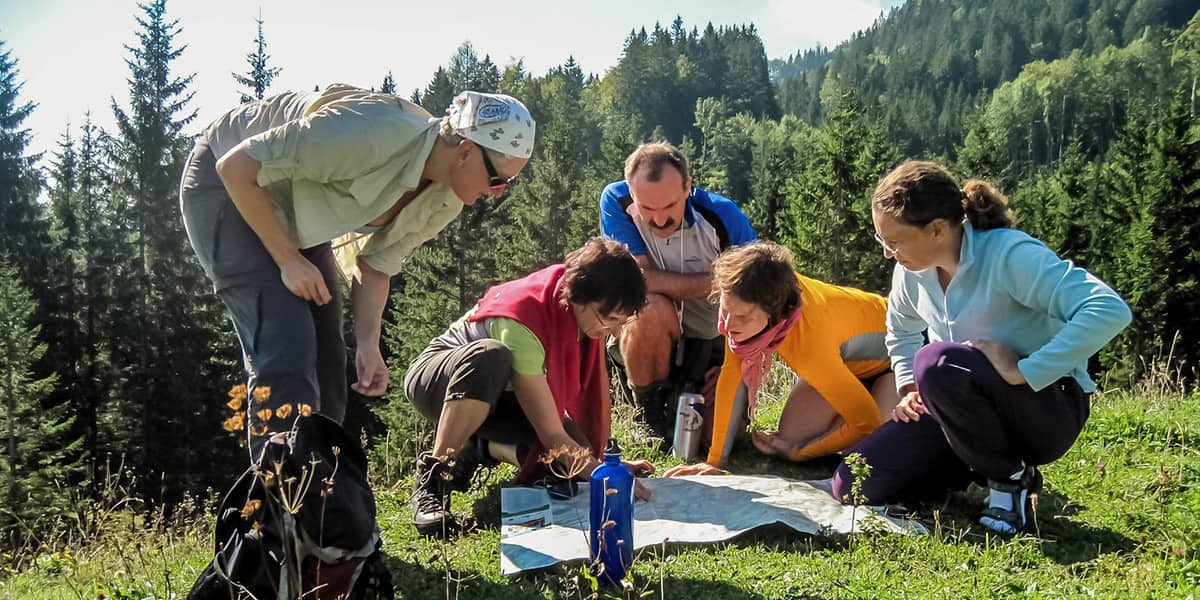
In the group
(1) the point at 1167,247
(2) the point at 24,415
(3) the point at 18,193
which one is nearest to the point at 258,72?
(3) the point at 18,193

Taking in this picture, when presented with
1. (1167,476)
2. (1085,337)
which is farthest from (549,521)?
(1167,476)

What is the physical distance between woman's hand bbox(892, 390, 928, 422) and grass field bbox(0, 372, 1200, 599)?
1.23 ft

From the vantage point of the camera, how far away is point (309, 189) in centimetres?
322

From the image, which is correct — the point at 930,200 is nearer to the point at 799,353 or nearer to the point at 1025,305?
the point at 1025,305

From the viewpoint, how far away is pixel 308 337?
3107 mm

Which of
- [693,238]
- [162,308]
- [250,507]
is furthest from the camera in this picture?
[162,308]

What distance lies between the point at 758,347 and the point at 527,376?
1154mm

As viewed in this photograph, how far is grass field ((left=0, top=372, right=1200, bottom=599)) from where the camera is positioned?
284cm

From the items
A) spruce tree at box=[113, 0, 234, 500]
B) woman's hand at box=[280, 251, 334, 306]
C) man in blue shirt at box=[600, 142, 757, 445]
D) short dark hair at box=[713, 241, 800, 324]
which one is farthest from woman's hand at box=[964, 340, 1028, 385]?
spruce tree at box=[113, 0, 234, 500]

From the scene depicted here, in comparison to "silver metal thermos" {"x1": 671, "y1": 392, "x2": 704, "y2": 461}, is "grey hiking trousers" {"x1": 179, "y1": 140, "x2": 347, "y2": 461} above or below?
above

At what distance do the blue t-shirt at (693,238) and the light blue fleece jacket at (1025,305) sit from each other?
1455mm

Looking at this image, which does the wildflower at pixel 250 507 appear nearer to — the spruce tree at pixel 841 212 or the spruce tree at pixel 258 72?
the spruce tree at pixel 841 212

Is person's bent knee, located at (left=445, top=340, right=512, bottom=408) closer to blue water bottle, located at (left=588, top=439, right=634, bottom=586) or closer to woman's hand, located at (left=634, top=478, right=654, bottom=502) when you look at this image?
woman's hand, located at (left=634, top=478, right=654, bottom=502)

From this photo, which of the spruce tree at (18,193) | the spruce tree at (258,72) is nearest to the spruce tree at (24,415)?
the spruce tree at (18,193)
